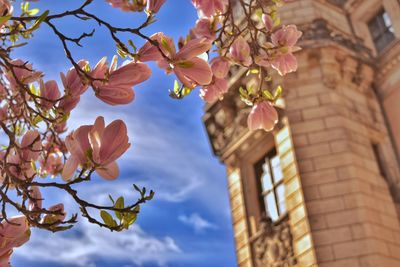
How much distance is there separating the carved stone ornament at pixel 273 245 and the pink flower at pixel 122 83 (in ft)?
29.3

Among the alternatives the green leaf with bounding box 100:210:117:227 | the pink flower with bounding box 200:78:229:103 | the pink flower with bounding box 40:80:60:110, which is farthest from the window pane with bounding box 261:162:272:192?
the green leaf with bounding box 100:210:117:227

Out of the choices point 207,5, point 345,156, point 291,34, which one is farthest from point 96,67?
point 345,156

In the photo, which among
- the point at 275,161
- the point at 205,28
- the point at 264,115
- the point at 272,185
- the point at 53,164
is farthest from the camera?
the point at 275,161

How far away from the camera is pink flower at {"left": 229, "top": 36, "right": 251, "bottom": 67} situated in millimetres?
3194

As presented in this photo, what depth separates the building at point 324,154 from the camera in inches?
396

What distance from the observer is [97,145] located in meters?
1.92

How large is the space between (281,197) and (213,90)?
28.9 feet

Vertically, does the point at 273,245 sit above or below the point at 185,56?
above

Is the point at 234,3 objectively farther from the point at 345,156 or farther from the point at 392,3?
the point at 345,156

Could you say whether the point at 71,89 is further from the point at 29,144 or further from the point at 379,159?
the point at 379,159

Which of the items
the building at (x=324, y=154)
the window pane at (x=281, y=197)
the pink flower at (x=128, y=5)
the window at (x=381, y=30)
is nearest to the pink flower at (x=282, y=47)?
the pink flower at (x=128, y=5)

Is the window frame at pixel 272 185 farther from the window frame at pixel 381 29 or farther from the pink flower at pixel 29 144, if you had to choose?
the pink flower at pixel 29 144

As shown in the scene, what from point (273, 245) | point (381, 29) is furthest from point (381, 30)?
point (273, 245)

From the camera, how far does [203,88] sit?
3391 millimetres
